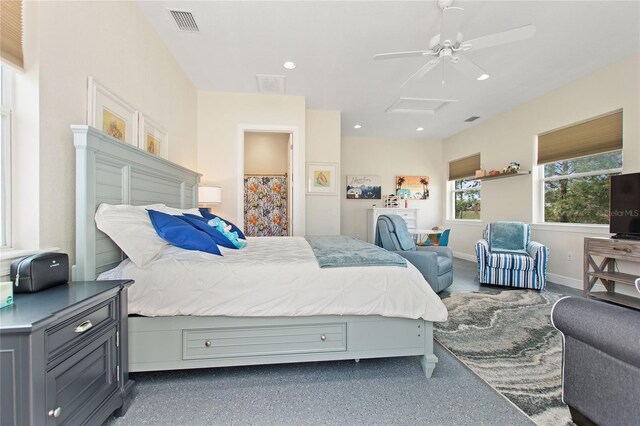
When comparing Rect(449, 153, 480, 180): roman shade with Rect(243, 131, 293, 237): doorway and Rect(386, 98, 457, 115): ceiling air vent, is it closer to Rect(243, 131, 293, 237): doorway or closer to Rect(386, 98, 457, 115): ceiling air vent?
Rect(386, 98, 457, 115): ceiling air vent

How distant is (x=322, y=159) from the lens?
4648mm

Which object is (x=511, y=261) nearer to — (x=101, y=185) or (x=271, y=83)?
(x=271, y=83)

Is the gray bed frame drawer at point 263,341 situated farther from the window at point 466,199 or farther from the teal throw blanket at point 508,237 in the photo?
the window at point 466,199

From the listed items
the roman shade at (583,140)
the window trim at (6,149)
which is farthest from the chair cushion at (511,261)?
the window trim at (6,149)

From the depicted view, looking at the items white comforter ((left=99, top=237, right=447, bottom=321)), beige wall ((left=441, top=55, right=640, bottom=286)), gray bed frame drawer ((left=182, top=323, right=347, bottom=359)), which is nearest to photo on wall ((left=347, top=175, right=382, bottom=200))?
beige wall ((left=441, top=55, right=640, bottom=286))

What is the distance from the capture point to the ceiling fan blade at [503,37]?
2.07 metres

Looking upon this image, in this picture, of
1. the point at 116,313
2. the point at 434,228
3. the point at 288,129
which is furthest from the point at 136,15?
the point at 434,228

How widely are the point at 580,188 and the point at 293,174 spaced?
4101mm

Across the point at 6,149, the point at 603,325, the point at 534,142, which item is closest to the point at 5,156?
the point at 6,149

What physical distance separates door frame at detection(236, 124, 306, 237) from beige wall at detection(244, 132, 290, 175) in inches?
66.6

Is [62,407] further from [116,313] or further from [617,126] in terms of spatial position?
[617,126]

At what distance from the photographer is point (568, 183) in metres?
3.89

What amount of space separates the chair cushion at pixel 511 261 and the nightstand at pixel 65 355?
4.09 m

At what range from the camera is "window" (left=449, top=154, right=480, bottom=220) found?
5.73 m
